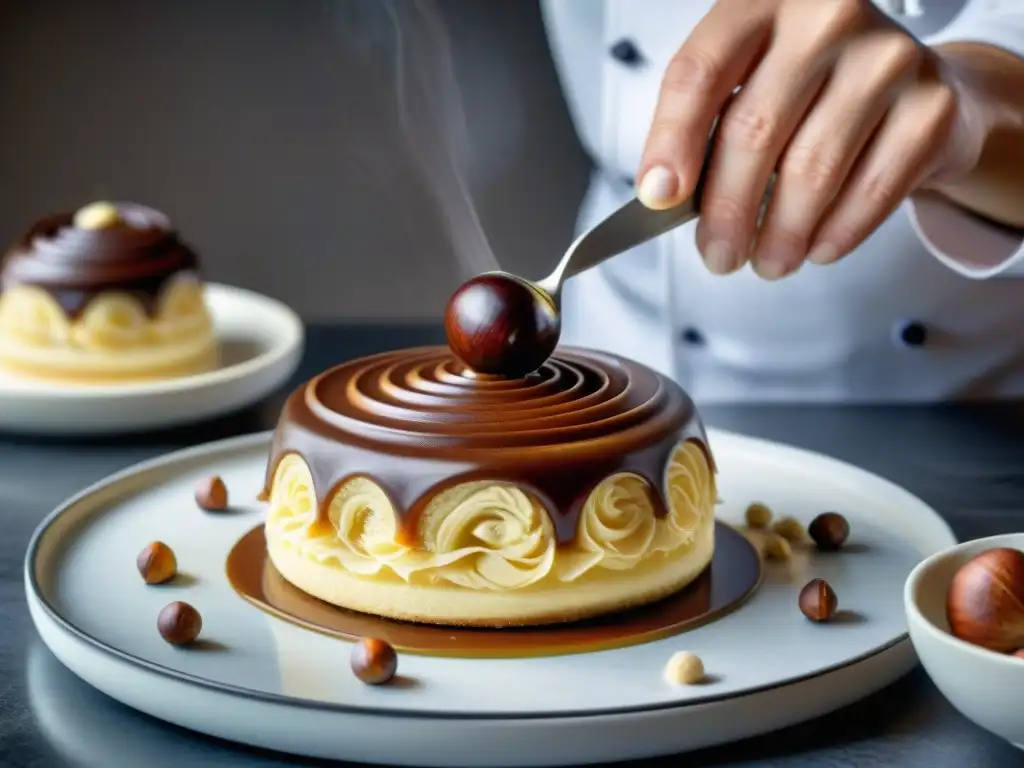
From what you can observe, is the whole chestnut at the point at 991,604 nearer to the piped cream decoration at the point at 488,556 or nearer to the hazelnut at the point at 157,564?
the piped cream decoration at the point at 488,556

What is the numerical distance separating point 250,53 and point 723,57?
1.76 meters

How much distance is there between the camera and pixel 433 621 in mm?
1201

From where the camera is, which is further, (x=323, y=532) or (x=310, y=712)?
(x=323, y=532)

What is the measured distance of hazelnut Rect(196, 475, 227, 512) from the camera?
1466mm

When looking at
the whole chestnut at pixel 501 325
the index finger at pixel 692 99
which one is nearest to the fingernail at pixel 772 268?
the index finger at pixel 692 99

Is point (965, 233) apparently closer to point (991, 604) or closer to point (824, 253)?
point (824, 253)

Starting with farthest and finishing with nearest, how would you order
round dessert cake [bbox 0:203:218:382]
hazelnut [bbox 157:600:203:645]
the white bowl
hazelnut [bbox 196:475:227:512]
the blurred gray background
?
the blurred gray background, round dessert cake [bbox 0:203:218:382], hazelnut [bbox 196:475:227:512], hazelnut [bbox 157:600:203:645], the white bowl

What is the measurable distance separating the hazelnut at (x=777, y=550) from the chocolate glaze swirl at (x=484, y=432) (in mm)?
120

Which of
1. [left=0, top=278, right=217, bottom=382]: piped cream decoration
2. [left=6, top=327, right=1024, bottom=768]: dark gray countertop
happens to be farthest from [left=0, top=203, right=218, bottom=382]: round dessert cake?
[left=6, top=327, right=1024, bottom=768]: dark gray countertop

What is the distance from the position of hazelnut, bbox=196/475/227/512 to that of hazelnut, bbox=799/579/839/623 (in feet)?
2.03

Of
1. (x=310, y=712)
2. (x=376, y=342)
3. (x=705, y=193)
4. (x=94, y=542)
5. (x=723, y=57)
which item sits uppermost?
(x=723, y=57)

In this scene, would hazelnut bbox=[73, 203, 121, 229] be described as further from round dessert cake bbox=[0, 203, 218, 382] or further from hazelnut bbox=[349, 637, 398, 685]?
hazelnut bbox=[349, 637, 398, 685]

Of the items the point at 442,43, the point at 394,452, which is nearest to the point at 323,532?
the point at 394,452

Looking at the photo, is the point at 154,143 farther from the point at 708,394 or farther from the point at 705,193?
the point at 705,193
